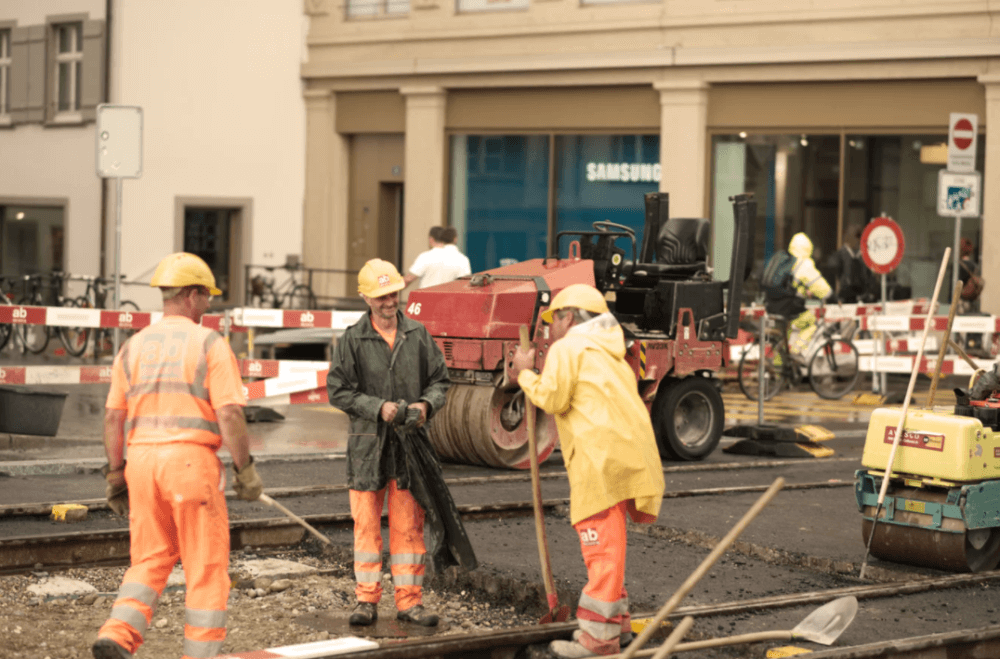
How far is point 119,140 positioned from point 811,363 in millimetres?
8772

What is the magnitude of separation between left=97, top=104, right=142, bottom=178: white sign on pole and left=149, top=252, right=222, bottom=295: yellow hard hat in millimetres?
8866

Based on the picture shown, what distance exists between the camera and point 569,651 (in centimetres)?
660

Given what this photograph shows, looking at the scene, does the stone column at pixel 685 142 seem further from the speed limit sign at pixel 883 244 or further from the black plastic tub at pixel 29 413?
the black plastic tub at pixel 29 413

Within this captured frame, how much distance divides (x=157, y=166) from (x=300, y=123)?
105 inches

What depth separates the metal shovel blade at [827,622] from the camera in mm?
6910

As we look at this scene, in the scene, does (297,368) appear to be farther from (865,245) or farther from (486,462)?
(865,245)

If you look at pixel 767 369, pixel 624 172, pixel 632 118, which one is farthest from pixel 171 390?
pixel 624 172

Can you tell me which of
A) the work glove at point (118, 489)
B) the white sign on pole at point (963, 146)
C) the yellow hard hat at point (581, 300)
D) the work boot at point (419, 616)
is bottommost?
the work boot at point (419, 616)

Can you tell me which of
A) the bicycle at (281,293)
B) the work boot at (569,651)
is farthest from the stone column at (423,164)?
the work boot at (569,651)

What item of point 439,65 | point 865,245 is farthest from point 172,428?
point 439,65

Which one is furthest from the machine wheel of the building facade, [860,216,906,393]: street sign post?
the building facade

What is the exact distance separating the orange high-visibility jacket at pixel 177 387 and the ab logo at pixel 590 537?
168cm

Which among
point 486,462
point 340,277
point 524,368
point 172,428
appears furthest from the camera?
point 340,277

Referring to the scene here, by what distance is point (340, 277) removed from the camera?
2683cm
